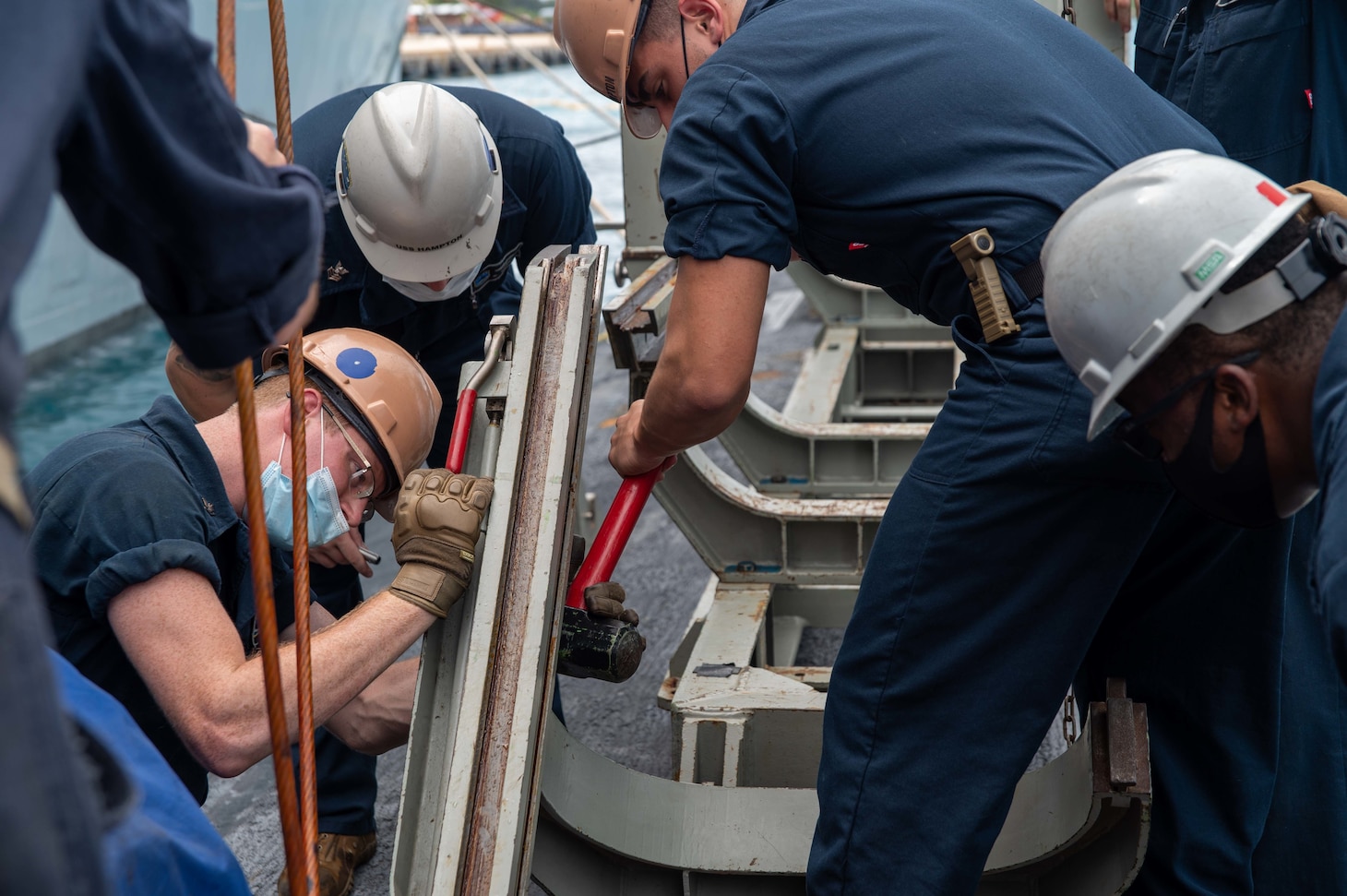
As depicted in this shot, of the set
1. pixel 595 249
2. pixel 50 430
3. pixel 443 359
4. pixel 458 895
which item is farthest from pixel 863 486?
pixel 50 430

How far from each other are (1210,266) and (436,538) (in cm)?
113

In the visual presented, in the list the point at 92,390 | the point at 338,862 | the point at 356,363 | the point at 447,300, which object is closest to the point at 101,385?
the point at 92,390

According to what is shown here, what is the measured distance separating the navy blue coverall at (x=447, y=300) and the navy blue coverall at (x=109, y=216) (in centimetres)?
185

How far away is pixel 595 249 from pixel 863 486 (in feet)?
7.12

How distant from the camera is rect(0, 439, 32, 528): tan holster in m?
0.76

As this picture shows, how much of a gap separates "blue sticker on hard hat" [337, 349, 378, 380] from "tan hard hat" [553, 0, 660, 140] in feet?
2.01

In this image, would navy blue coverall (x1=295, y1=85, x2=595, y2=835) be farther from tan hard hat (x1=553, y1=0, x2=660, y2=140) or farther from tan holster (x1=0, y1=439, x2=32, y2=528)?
tan holster (x1=0, y1=439, x2=32, y2=528)

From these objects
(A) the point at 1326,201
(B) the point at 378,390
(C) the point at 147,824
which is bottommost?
(B) the point at 378,390

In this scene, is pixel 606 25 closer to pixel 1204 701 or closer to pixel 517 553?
pixel 517 553

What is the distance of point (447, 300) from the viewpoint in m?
3.06

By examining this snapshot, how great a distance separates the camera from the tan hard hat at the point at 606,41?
2066 mm

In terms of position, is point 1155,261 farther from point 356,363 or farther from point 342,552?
point 342,552

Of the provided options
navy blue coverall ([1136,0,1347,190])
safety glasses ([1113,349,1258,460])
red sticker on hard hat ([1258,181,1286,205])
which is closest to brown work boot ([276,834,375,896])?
safety glasses ([1113,349,1258,460])

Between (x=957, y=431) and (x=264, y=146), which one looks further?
(x=957, y=431)
